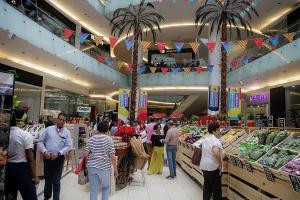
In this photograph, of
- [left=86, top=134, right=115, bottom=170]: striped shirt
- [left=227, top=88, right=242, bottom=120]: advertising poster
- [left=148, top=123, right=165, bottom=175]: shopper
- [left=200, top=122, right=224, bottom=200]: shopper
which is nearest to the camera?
[left=86, top=134, right=115, bottom=170]: striped shirt

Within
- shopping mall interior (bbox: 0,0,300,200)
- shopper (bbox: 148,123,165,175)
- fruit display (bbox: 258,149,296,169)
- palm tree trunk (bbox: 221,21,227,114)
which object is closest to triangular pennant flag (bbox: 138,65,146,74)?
shopping mall interior (bbox: 0,0,300,200)

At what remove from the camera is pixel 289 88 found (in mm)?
18312

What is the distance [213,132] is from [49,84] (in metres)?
15.7

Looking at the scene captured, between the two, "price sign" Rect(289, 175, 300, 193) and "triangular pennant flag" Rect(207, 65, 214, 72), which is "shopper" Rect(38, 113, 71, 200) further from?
"triangular pennant flag" Rect(207, 65, 214, 72)

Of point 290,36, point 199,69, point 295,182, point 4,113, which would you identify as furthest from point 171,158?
point 199,69

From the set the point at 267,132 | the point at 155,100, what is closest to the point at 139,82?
the point at 155,100

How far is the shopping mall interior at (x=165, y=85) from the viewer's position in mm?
5219

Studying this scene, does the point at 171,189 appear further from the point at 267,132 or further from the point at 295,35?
the point at 295,35

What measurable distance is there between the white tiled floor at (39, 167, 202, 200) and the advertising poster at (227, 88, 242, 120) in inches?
229

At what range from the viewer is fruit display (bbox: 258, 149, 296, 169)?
425 centimetres

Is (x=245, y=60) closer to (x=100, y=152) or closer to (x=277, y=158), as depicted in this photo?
(x=277, y=158)

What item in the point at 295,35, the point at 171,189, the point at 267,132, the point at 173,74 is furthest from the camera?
the point at 173,74

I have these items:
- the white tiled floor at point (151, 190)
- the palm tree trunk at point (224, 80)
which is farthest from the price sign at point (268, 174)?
the palm tree trunk at point (224, 80)

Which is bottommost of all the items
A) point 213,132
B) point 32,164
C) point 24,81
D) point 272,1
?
point 32,164
